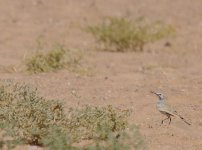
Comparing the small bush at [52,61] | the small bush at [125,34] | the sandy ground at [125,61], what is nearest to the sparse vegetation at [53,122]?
the sandy ground at [125,61]

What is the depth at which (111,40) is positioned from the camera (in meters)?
13.6

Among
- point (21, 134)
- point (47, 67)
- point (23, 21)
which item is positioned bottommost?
point (21, 134)

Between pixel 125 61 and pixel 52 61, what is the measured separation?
170 cm

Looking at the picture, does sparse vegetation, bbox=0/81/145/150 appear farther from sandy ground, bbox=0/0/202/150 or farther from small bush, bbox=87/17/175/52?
small bush, bbox=87/17/175/52

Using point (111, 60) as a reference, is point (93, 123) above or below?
below

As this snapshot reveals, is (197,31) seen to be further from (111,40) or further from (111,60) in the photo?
(111,60)

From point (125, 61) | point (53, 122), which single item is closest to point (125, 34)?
point (125, 61)

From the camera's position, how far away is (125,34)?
44.1ft

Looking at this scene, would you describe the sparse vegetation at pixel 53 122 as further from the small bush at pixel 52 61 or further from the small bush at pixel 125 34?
the small bush at pixel 125 34

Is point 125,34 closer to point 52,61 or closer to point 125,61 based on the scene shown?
point 125,61

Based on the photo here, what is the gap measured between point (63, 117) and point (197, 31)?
29.4ft

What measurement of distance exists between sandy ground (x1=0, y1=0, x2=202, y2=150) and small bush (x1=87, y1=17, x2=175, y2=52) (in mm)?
237

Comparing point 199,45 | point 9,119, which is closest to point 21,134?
point 9,119

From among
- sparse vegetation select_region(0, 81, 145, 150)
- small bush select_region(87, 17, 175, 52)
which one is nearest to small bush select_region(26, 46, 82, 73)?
Answer: small bush select_region(87, 17, 175, 52)
